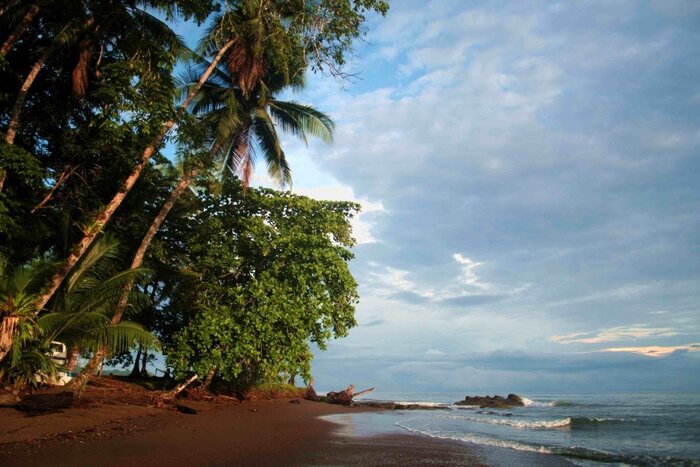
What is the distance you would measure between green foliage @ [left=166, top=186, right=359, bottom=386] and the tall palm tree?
1515 millimetres

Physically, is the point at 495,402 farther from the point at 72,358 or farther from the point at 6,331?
the point at 6,331

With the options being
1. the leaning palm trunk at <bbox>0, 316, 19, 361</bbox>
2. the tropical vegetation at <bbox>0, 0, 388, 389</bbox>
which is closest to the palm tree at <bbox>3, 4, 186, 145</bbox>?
the tropical vegetation at <bbox>0, 0, 388, 389</bbox>

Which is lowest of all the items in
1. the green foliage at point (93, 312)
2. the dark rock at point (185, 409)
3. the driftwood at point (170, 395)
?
the dark rock at point (185, 409)

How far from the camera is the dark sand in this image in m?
6.73

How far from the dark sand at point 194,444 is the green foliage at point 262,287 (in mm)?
3089

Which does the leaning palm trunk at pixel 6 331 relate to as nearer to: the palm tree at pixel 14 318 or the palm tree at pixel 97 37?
the palm tree at pixel 14 318

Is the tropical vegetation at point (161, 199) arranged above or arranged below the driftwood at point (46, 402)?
above

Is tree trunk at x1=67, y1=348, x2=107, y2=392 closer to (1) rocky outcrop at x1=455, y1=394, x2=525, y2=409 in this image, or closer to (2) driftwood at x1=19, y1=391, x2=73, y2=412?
(2) driftwood at x1=19, y1=391, x2=73, y2=412

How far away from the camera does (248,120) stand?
16.8 m

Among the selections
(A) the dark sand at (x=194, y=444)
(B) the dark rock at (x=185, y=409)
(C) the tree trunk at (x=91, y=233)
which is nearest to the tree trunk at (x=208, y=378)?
(B) the dark rock at (x=185, y=409)

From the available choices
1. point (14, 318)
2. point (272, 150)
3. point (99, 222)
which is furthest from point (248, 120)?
point (14, 318)

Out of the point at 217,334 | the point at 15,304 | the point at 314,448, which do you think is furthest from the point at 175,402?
the point at 314,448

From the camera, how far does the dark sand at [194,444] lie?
673 cm

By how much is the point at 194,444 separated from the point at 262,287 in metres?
7.51
